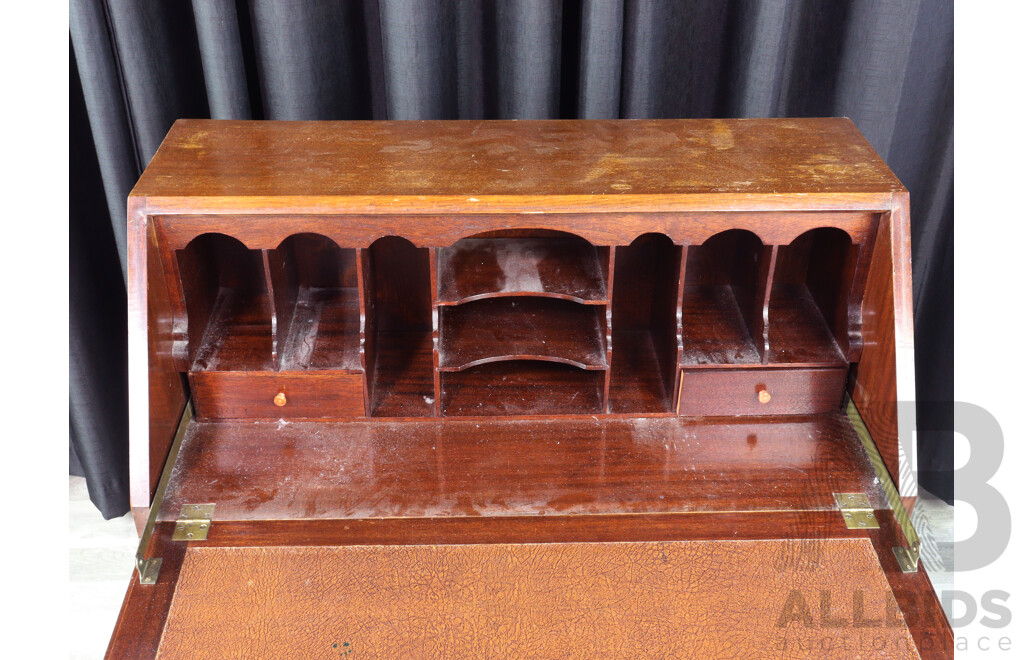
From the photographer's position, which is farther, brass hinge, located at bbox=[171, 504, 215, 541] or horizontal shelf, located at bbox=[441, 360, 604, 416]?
horizontal shelf, located at bbox=[441, 360, 604, 416]

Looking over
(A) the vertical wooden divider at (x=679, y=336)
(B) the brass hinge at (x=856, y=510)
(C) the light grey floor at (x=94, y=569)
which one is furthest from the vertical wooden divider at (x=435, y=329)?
(C) the light grey floor at (x=94, y=569)

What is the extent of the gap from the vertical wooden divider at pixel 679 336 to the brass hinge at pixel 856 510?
0.30 meters

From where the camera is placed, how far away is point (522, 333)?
1.56 metres

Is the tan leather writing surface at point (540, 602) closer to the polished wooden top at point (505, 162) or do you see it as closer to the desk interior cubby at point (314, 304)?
the desk interior cubby at point (314, 304)

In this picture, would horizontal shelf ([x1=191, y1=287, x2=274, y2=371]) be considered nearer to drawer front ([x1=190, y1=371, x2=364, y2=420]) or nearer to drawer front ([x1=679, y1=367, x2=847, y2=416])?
drawer front ([x1=190, y1=371, x2=364, y2=420])

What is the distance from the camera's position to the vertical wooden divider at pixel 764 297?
1.42 m

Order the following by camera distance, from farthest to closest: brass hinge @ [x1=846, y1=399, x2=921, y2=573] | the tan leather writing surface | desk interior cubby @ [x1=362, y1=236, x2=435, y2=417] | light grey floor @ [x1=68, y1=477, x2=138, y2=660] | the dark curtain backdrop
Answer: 1. light grey floor @ [x1=68, y1=477, x2=138, y2=660]
2. the dark curtain backdrop
3. desk interior cubby @ [x1=362, y1=236, x2=435, y2=417]
4. brass hinge @ [x1=846, y1=399, x2=921, y2=573]
5. the tan leather writing surface

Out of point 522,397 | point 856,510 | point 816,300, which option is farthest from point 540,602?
point 816,300

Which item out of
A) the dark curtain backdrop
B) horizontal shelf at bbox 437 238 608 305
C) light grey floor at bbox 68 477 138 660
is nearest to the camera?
horizontal shelf at bbox 437 238 608 305

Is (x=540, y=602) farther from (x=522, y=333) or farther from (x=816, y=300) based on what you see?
(x=816, y=300)

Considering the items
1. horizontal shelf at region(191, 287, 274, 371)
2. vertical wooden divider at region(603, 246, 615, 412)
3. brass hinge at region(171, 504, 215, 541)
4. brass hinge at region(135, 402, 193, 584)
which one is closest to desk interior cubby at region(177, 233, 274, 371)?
horizontal shelf at region(191, 287, 274, 371)

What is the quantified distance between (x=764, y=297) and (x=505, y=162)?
0.47 meters

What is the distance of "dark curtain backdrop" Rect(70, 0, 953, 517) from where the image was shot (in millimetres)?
1761

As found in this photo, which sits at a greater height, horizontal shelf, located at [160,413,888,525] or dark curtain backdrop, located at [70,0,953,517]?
dark curtain backdrop, located at [70,0,953,517]
